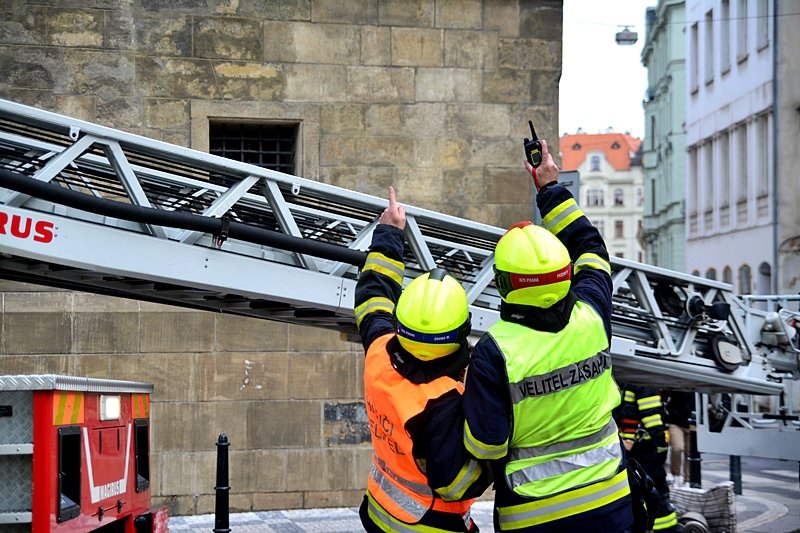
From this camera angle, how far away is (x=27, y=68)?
9969mm

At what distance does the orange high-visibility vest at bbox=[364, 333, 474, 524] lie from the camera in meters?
4.00

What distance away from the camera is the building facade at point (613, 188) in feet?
321

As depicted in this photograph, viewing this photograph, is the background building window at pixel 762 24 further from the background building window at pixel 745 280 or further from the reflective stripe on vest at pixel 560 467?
the reflective stripe on vest at pixel 560 467

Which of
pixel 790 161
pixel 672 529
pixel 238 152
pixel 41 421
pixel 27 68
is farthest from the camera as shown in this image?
pixel 790 161

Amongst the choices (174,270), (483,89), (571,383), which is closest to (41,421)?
(174,270)

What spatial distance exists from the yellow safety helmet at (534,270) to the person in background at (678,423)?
9105mm

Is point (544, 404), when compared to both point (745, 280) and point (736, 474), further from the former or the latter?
point (745, 280)

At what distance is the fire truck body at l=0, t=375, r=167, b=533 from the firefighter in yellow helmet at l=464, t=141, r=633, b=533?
1824mm

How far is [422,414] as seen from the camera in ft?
12.9

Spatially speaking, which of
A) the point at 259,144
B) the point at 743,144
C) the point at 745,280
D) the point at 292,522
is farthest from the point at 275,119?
the point at 743,144

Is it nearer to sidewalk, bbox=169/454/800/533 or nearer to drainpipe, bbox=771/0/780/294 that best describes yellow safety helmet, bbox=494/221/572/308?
sidewalk, bbox=169/454/800/533

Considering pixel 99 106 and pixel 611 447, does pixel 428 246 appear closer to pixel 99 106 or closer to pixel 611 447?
pixel 611 447

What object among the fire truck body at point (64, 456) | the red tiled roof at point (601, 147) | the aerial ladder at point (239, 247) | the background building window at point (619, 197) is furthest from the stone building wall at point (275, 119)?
the red tiled roof at point (601, 147)

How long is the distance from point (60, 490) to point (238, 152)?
634 cm
